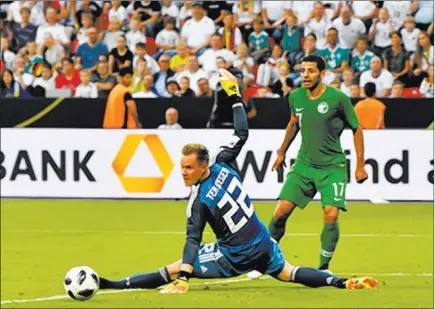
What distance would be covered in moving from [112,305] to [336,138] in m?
2.97

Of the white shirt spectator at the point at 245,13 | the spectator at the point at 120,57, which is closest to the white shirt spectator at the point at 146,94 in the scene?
the spectator at the point at 120,57

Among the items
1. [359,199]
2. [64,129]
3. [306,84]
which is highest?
[306,84]

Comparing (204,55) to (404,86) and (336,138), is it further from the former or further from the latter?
(336,138)

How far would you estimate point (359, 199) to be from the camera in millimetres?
20812

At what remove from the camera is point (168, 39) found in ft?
82.1

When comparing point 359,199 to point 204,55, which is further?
point 204,55

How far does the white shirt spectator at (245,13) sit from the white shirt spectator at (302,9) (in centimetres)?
78

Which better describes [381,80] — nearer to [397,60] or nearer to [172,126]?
[397,60]

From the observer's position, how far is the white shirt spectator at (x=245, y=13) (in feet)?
81.0

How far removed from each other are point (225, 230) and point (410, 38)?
13145 mm

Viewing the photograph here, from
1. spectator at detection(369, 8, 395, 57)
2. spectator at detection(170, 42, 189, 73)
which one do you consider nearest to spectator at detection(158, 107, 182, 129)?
spectator at detection(170, 42, 189, 73)

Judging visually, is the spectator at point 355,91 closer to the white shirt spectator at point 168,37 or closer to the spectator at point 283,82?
the spectator at point 283,82

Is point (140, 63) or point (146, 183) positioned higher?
point (140, 63)

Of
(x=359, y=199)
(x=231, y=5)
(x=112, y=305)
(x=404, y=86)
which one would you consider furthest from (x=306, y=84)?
(x=231, y=5)
